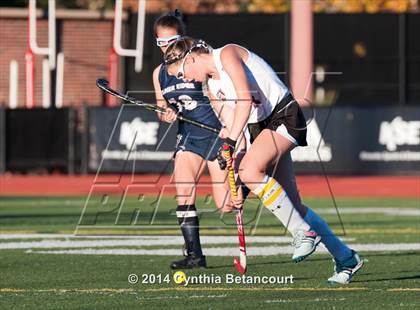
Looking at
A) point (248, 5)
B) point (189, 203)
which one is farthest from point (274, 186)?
point (248, 5)

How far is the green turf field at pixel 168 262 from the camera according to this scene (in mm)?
8203

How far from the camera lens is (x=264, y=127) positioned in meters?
8.98

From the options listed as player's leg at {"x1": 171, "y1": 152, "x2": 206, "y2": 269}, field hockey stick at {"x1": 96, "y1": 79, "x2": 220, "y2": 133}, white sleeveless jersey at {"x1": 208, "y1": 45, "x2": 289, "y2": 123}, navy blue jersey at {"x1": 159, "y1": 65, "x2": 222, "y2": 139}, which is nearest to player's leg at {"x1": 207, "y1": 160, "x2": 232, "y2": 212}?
player's leg at {"x1": 171, "y1": 152, "x2": 206, "y2": 269}

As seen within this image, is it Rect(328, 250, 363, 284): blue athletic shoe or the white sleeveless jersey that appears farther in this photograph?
Rect(328, 250, 363, 284): blue athletic shoe

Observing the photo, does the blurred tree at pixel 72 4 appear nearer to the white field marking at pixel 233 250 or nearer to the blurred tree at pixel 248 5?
the blurred tree at pixel 248 5

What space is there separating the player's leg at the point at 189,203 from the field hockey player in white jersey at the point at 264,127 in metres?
1.39

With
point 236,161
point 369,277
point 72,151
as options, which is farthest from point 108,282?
point 72,151

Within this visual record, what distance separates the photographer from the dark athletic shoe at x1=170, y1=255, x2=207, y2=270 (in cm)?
1014

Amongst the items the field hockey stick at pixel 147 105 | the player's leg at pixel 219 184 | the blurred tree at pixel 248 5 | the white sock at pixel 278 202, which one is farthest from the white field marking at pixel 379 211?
the blurred tree at pixel 248 5

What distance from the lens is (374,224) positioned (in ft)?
49.4

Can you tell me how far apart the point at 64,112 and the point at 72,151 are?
93 centimetres

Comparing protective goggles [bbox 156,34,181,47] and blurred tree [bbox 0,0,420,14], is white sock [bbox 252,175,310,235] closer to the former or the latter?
protective goggles [bbox 156,34,181,47]

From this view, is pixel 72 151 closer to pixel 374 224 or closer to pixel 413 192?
pixel 413 192

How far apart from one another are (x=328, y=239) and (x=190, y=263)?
1608mm
